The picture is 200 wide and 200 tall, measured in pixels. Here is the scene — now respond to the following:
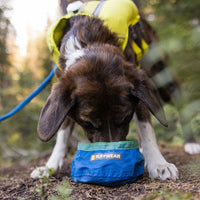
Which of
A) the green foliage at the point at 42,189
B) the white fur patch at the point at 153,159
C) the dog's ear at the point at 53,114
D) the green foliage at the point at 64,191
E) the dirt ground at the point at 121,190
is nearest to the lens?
the green foliage at the point at 64,191

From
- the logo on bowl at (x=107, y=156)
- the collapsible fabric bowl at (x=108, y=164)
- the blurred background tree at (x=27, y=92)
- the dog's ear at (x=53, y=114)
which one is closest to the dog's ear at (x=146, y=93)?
the collapsible fabric bowl at (x=108, y=164)

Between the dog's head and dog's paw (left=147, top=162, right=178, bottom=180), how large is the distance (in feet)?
1.39

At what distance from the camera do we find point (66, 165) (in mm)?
3543

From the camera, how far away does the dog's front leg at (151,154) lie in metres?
2.48

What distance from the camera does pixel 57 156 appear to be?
3195 mm

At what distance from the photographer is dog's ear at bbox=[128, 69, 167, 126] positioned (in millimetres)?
2479

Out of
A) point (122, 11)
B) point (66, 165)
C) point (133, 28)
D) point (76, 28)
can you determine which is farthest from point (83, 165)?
point (133, 28)

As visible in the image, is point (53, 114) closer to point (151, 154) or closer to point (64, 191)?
point (64, 191)

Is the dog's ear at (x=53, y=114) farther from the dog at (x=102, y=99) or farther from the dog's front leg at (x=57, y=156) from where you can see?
the dog's front leg at (x=57, y=156)

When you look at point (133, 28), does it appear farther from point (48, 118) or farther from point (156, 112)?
point (48, 118)

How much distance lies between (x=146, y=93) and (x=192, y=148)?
1.97m

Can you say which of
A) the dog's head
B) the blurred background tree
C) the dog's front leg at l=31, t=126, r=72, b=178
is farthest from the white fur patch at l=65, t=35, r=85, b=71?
the blurred background tree

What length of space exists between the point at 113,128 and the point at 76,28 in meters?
1.41

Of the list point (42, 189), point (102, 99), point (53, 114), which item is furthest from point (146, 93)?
point (42, 189)
